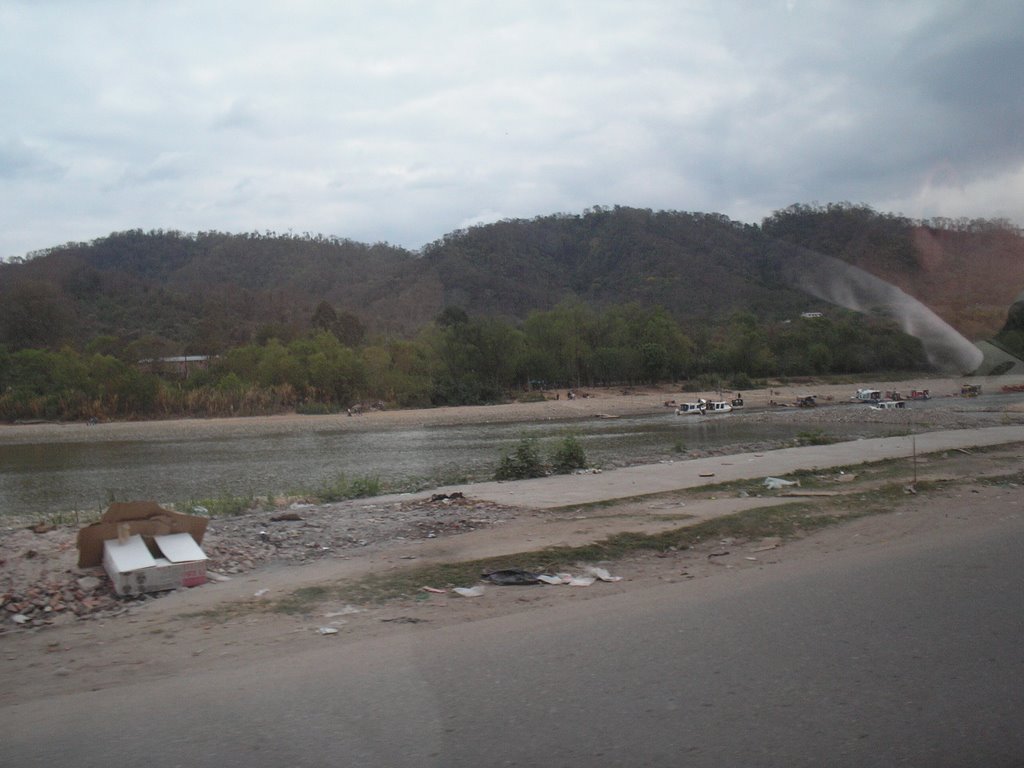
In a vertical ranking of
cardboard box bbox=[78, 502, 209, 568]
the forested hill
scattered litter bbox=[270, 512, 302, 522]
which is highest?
the forested hill

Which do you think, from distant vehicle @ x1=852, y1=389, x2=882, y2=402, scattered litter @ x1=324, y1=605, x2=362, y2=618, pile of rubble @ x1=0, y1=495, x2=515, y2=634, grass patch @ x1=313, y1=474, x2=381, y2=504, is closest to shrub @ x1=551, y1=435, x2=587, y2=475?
grass patch @ x1=313, y1=474, x2=381, y2=504

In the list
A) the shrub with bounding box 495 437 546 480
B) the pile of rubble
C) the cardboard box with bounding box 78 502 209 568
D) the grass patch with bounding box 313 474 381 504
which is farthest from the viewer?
the shrub with bounding box 495 437 546 480

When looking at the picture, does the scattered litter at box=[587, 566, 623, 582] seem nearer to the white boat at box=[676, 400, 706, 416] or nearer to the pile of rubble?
the pile of rubble

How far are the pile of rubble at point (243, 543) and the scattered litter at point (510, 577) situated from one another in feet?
7.98

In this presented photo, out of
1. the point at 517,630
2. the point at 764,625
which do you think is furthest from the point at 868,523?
the point at 517,630

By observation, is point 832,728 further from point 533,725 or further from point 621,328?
point 621,328

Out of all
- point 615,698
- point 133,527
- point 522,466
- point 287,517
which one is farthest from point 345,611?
point 522,466

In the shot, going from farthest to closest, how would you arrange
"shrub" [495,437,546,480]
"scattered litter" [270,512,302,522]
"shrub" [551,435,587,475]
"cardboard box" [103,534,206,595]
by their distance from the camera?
"shrub" [551,435,587,475]
"shrub" [495,437,546,480]
"scattered litter" [270,512,302,522]
"cardboard box" [103,534,206,595]

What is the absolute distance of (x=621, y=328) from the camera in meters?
84.6

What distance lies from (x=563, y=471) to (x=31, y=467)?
28.7m

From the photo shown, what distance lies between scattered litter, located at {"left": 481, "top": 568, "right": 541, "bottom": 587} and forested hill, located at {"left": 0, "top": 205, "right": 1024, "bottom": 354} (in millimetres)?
31367

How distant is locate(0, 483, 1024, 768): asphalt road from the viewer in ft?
13.3

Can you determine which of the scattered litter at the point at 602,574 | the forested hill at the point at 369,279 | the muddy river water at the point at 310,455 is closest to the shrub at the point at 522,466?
the muddy river water at the point at 310,455

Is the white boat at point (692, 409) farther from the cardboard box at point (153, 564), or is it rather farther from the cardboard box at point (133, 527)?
the cardboard box at point (153, 564)
